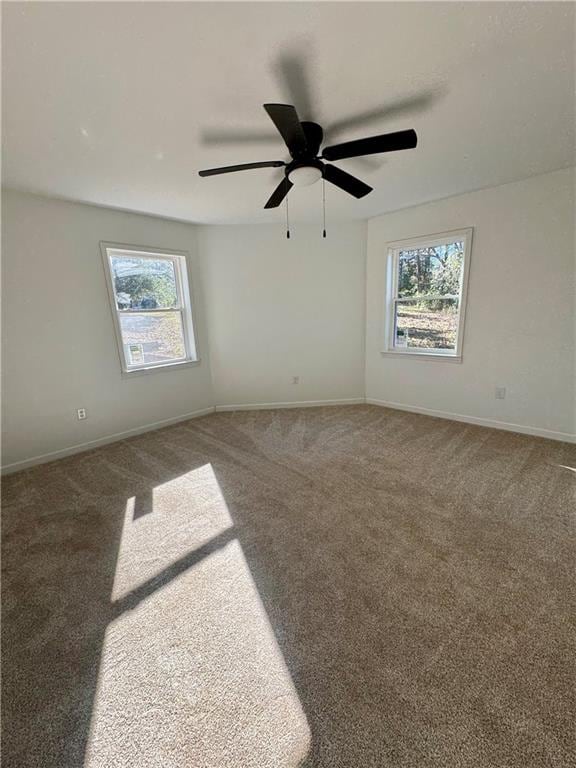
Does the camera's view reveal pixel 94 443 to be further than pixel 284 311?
No

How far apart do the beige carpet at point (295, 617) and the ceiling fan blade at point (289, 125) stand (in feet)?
7.51

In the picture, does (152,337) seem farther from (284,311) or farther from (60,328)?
(284,311)

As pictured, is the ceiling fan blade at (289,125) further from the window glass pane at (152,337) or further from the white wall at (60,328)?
the window glass pane at (152,337)

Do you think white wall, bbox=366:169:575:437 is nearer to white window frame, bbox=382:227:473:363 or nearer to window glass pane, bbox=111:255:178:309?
white window frame, bbox=382:227:473:363

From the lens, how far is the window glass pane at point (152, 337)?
3.68 m

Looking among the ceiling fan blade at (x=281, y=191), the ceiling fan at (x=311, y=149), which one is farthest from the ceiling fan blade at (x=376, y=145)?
the ceiling fan blade at (x=281, y=191)

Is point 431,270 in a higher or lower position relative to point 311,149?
lower

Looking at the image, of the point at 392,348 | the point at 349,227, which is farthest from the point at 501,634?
the point at 349,227

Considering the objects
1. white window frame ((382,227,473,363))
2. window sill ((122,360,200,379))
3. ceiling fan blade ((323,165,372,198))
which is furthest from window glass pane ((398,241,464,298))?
window sill ((122,360,200,379))

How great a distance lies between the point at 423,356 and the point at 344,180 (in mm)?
2499

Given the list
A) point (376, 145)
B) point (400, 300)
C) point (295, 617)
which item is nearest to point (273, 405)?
point (400, 300)

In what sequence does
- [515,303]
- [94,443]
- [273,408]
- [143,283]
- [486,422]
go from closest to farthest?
[515,303], [94,443], [486,422], [143,283], [273,408]

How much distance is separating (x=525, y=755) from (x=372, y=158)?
3.23m

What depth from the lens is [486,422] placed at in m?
3.57
